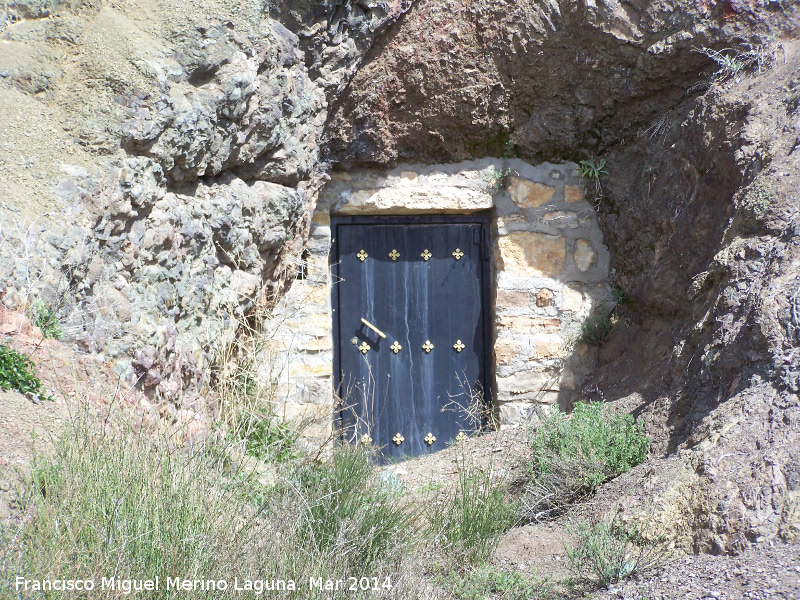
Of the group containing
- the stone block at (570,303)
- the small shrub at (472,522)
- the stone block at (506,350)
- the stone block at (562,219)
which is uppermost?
the stone block at (562,219)

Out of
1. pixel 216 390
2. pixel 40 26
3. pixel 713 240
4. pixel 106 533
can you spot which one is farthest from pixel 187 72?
pixel 713 240

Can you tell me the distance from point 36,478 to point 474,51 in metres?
3.65

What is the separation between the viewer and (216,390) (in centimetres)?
372

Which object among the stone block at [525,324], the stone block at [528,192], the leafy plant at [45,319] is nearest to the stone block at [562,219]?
the stone block at [528,192]

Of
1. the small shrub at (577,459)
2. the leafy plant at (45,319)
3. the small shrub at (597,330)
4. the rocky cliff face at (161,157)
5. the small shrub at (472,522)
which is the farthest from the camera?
the small shrub at (597,330)

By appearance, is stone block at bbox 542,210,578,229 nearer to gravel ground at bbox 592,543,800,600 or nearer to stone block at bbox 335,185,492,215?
stone block at bbox 335,185,492,215

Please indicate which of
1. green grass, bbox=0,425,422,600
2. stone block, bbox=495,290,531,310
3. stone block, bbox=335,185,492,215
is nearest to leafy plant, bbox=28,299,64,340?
green grass, bbox=0,425,422,600

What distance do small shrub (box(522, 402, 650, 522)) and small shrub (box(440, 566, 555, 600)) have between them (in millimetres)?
526

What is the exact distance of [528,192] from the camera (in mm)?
4738

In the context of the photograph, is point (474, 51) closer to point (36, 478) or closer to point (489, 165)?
point (489, 165)

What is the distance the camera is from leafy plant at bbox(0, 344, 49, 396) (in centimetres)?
243

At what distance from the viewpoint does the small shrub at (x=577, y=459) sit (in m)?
3.22

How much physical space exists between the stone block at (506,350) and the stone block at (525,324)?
0.09 metres

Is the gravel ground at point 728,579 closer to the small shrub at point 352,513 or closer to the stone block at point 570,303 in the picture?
the small shrub at point 352,513
